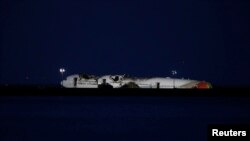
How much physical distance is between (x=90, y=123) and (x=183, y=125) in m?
6.53

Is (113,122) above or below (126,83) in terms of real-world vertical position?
below

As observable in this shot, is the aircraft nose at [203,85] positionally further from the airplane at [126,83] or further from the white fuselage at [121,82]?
the white fuselage at [121,82]

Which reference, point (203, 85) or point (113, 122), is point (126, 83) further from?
point (113, 122)

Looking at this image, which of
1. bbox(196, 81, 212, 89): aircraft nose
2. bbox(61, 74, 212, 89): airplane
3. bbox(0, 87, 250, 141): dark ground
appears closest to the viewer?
bbox(0, 87, 250, 141): dark ground

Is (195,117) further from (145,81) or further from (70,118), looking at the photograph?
(145,81)

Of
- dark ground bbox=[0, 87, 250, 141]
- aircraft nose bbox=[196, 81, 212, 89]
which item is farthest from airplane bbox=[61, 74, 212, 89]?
dark ground bbox=[0, 87, 250, 141]

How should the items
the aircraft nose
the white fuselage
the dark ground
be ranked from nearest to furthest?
the dark ground, the aircraft nose, the white fuselage

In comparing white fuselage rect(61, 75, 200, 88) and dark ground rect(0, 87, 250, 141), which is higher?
white fuselage rect(61, 75, 200, 88)

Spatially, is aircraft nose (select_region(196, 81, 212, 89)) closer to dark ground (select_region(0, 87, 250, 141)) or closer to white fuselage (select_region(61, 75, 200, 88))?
white fuselage (select_region(61, 75, 200, 88))

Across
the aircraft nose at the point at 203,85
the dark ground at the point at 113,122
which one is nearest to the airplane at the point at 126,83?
the aircraft nose at the point at 203,85

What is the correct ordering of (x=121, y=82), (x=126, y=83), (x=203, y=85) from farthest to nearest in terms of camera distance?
(x=126, y=83) → (x=203, y=85) → (x=121, y=82)

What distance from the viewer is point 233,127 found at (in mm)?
11688

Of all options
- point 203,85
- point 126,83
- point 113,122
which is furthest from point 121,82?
point 113,122

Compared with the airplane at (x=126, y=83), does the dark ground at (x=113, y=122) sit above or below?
below
